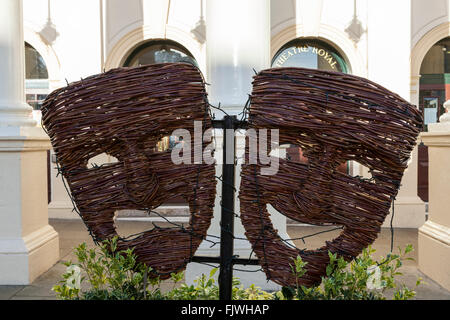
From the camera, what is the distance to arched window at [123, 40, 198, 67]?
9.06 m

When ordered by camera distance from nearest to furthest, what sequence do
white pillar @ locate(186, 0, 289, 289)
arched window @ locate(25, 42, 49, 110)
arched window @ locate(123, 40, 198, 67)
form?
white pillar @ locate(186, 0, 289, 289), arched window @ locate(25, 42, 49, 110), arched window @ locate(123, 40, 198, 67)

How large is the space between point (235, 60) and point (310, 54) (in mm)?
5338

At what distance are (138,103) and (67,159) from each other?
38 centimetres

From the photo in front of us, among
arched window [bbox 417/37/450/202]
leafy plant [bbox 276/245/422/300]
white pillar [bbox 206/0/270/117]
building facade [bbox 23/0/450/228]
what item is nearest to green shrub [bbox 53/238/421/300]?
leafy plant [bbox 276/245/422/300]

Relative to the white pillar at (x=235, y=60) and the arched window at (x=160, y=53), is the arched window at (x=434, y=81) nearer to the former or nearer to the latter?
the arched window at (x=160, y=53)

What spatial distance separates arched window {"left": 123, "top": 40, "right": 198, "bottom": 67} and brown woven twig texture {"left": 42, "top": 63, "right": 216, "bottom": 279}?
749 cm

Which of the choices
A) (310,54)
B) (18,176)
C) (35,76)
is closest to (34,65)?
(35,76)

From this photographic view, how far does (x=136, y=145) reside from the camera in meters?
1.78

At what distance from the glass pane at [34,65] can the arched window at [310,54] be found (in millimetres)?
4528

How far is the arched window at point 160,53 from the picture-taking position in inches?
357

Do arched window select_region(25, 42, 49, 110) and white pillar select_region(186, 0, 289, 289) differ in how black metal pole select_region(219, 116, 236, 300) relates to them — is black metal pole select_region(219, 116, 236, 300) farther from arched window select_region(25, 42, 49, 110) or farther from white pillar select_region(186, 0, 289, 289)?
arched window select_region(25, 42, 49, 110)

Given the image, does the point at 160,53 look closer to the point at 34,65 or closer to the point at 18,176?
the point at 34,65

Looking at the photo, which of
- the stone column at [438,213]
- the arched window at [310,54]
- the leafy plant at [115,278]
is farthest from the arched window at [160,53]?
the leafy plant at [115,278]
